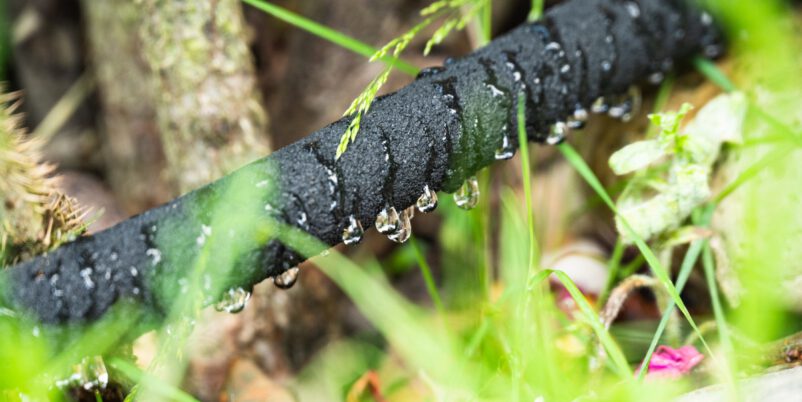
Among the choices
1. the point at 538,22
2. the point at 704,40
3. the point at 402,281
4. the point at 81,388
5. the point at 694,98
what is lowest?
the point at 402,281

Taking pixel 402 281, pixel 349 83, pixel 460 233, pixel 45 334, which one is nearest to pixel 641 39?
pixel 460 233

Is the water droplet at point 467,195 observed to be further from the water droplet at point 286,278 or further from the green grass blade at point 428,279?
the water droplet at point 286,278

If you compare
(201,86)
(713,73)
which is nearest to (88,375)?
(201,86)

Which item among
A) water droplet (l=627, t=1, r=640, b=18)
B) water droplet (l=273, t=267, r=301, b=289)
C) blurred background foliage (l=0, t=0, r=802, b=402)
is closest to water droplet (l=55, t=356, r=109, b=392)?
blurred background foliage (l=0, t=0, r=802, b=402)

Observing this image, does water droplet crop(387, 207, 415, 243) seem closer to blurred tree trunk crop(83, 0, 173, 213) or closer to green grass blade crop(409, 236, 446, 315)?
green grass blade crop(409, 236, 446, 315)

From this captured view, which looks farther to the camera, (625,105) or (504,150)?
(625,105)

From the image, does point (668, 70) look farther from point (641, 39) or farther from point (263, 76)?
point (263, 76)

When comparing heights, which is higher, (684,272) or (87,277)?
(87,277)

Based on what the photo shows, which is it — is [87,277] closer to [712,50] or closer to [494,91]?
[494,91]
